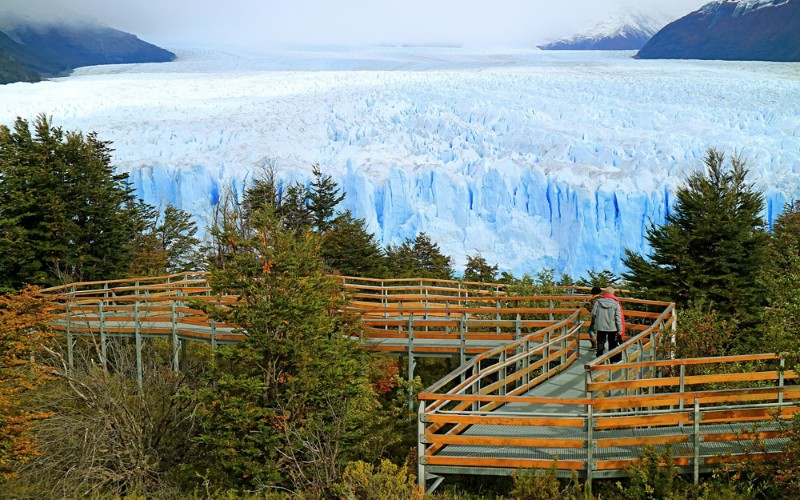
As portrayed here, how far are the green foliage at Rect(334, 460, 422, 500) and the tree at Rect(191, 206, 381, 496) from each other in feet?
2.56

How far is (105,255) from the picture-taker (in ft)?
94.1

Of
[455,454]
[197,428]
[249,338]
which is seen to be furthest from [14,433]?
[455,454]

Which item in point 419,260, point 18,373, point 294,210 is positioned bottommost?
point 419,260

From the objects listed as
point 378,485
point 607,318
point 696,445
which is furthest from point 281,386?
point 696,445

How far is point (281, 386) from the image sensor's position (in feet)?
38.0

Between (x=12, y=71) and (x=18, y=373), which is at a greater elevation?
(x=12, y=71)

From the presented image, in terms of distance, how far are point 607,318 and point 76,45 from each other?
292 feet

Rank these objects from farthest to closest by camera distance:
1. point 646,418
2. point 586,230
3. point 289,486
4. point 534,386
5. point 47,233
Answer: point 586,230, point 47,233, point 534,386, point 289,486, point 646,418

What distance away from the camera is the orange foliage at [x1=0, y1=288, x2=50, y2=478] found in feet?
37.7

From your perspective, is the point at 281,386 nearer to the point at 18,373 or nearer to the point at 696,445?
the point at 18,373

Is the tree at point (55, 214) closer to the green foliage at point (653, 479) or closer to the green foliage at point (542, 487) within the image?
the green foliage at point (542, 487)

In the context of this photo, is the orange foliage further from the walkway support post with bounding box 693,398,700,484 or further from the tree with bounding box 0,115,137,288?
the walkway support post with bounding box 693,398,700,484

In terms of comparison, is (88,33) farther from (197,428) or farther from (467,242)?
(197,428)

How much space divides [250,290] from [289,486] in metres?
2.82
